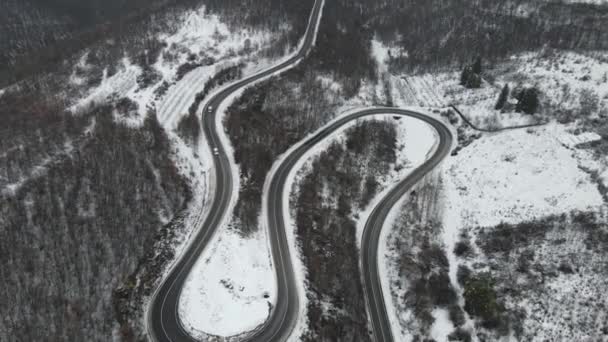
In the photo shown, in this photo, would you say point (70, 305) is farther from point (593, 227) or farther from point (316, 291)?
point (593, 227)

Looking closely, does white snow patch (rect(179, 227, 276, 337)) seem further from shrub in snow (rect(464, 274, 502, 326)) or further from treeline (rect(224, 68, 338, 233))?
shrub in snow (rect(464, 274, 502, 326))

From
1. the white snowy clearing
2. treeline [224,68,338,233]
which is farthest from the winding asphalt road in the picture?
the white snowy clearing

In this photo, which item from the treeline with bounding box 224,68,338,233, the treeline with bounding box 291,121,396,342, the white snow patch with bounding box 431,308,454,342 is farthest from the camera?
the treeline with bounding box 224,68,338,233

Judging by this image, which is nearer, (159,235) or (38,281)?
(38,281)

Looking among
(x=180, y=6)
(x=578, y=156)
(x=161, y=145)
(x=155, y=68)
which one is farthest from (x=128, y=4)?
(x=578, y=156)

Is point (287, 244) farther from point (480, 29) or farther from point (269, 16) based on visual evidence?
point (480, 29)

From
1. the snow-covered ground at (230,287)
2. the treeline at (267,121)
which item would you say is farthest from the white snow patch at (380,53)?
the snow-covered ground at (230,287)
